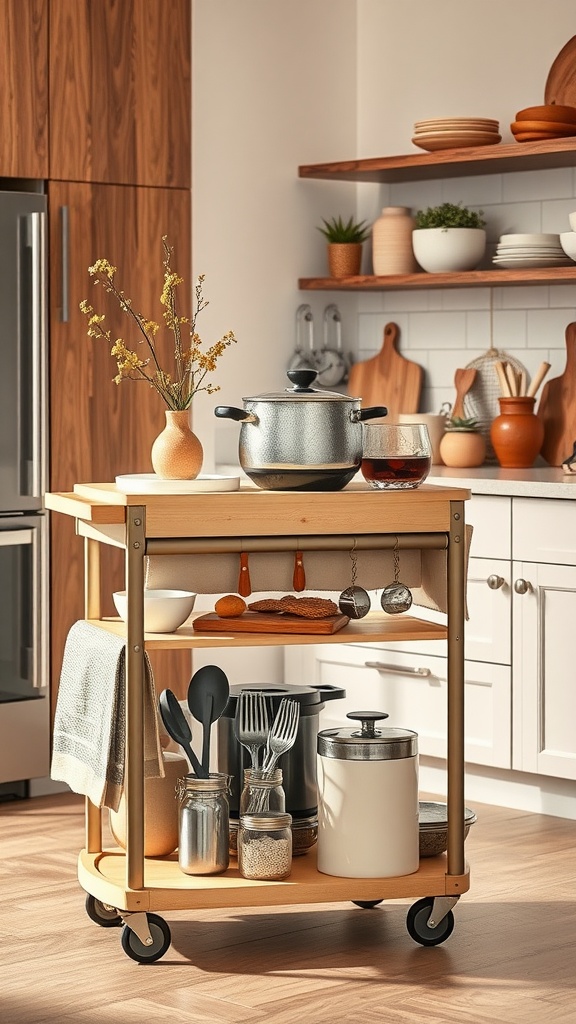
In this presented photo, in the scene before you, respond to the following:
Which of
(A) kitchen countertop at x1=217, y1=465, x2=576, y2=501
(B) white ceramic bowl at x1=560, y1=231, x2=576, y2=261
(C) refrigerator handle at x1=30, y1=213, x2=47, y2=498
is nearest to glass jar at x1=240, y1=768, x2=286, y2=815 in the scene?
(A) kitchen countertop at x1=217, y1=465, x2=576, y2=501

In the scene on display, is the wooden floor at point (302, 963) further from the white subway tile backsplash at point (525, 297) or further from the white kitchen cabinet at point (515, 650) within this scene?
the white subway tile backsplash at point (525, 297)

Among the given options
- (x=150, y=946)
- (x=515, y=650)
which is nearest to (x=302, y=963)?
(x=150, y=946)

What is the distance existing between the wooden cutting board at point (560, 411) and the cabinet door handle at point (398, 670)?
2.79 feet

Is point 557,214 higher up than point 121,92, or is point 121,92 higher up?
point 121,92

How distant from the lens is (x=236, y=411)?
10.8ft

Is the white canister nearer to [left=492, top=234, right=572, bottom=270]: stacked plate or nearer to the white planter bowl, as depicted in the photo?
[left=492, top=234, right=572, bottom=270]: stacked plate

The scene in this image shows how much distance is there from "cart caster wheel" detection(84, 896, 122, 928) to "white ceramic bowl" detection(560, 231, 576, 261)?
8.19 feet

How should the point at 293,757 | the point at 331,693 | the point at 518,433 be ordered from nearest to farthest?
the point at 293,757 → the point at 331,693 → the point at 518,433

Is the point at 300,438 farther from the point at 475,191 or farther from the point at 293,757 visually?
the point at 475,191

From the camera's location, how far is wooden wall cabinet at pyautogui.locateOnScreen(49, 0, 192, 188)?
480 cm

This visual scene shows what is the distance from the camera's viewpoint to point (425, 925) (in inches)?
134

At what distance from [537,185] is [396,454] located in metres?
2.17

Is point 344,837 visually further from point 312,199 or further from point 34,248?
Result: point 312,199

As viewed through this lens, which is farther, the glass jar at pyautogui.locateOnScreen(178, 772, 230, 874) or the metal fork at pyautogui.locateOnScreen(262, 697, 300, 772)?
the metal fork at pyautogui.locateOnScreen(262, 697, 300, 772)
